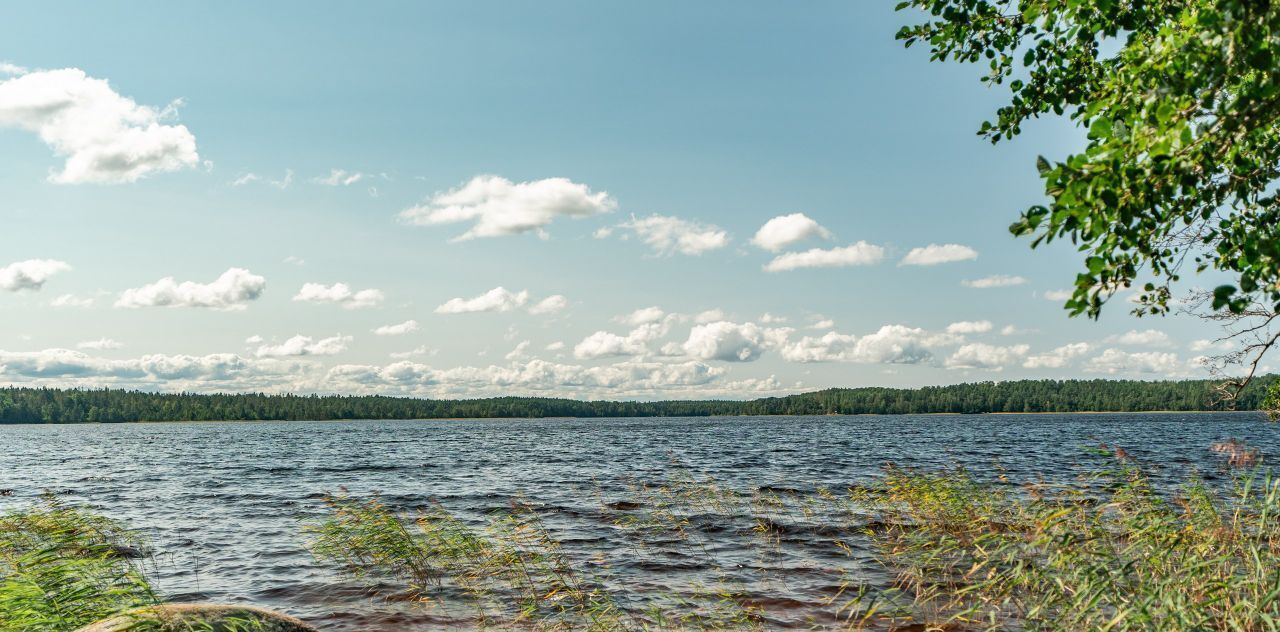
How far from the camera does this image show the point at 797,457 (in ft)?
160

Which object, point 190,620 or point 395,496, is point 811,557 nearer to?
point 190,620

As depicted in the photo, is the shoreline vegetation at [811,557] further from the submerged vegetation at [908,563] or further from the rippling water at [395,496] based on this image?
the rippling water at [395,496]

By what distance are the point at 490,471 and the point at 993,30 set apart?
35572 millimetres

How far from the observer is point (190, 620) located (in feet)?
24.4

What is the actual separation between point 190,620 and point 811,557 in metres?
13.0

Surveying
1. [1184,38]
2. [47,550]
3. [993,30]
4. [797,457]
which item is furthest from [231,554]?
[797,457]

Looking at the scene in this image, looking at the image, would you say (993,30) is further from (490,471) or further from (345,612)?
(490,471)

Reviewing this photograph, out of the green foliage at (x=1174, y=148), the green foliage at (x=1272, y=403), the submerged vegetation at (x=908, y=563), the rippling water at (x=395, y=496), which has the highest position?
the green foliage at (x=1174, y=148)

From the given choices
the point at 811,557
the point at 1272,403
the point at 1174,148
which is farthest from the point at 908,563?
the point at 1174,148

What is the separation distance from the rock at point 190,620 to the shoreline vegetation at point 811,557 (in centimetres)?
5

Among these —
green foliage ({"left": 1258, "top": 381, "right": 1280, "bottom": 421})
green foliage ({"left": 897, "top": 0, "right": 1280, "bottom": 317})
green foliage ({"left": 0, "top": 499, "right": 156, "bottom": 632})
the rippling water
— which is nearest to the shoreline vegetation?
green foliage ({"left": 0, "top": 499, "right": 156, "bottom": 632})

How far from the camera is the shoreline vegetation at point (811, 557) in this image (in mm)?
8961

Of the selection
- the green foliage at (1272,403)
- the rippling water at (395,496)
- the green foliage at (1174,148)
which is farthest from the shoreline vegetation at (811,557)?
the green foliage at (1174,148)

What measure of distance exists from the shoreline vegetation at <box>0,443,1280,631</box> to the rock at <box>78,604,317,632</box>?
5 centimetres
